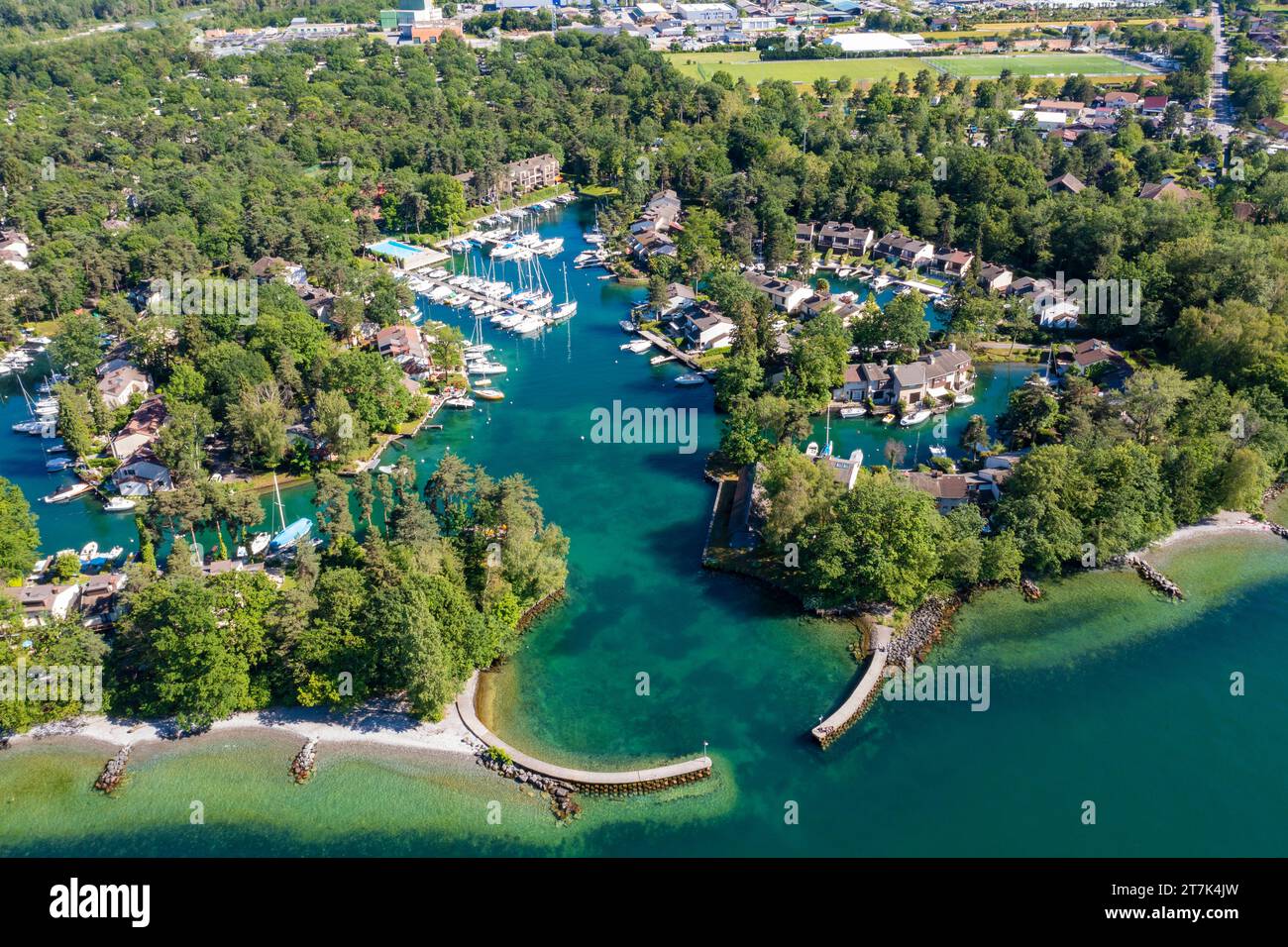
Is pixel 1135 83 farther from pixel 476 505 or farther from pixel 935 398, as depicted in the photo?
pixel 476 505

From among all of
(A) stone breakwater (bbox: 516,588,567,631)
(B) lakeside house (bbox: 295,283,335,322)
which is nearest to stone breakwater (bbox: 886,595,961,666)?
(A) stone breakwater (bbox: 516,588,567,631)

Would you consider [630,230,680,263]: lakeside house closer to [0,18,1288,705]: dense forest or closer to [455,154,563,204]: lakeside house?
[0,18,1288,705]: dense forest

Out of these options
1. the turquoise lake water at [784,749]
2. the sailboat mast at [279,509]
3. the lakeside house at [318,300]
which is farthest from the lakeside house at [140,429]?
the lakeside house at [318,300]

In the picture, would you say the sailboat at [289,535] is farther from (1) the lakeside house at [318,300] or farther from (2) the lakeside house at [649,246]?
(2) the lakeside house at [649,246]

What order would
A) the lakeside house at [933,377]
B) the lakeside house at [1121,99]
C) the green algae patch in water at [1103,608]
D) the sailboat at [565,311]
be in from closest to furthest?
the green algae patch in water at [1103,608], the lakeside house at [933,377], the sailboat at [565,311], the lakeside house at [1121,99]

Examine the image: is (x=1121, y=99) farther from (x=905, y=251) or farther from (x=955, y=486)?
(x=955, y=486)
